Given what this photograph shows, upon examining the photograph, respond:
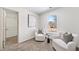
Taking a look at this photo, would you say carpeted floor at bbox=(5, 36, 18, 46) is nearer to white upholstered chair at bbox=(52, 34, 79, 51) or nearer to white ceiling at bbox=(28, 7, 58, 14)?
white ceiling at bbox=(28, 7, 58, 14)

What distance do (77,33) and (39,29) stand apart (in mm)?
728

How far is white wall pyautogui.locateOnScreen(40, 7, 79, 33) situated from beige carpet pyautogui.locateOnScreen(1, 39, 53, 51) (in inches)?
13.0

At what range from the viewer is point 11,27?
1575 mm

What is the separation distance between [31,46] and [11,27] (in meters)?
0.54

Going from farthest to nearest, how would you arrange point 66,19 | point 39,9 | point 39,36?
point 39,36, point 66,19, point 39,9

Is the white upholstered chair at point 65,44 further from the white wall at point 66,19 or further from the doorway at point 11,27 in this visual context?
the doorway at point 11,27

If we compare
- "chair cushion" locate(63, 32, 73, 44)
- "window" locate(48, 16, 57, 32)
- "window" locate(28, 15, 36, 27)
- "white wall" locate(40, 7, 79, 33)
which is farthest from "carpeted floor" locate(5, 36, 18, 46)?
"chair cushion" locate(63, 32, 73, 44)

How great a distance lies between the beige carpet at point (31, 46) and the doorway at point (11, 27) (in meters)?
0.11

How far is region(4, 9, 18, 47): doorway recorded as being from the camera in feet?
5.01

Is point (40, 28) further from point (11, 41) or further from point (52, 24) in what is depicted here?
point (11, 41)

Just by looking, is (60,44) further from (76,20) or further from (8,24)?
(8,24)

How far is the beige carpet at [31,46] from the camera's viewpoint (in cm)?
148

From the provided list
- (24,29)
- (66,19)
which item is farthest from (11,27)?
(66,19)

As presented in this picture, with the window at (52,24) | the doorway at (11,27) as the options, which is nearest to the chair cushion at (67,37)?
the window at (52,24)
